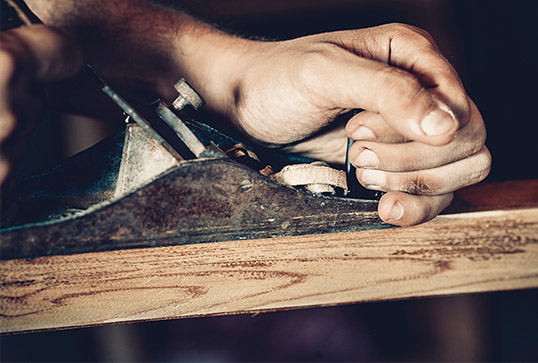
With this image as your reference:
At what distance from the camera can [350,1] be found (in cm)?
322

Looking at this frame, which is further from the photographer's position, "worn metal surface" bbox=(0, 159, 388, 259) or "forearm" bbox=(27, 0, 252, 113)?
"forearm" bbox=(27, 0, 252, 113)

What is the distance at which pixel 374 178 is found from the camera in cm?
117

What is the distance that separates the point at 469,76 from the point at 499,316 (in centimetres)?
166

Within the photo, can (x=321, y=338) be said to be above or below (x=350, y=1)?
below

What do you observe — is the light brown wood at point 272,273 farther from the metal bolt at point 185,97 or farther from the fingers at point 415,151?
the metal bolt at point 185,97

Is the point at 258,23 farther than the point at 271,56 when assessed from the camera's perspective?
Yes

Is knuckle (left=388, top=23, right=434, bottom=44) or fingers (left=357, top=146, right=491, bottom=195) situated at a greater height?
knuckle (left=388, top=23, right=434, bottom=44)

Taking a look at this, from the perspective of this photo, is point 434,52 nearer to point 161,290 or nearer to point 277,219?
point 277,219

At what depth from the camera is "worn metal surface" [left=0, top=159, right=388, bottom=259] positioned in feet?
2.97

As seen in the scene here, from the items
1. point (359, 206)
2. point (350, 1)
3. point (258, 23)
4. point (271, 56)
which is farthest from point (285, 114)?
point (350, 1)

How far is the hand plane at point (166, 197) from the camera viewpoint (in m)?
0.92

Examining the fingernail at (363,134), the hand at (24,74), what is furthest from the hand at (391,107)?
the hand at (24,74)

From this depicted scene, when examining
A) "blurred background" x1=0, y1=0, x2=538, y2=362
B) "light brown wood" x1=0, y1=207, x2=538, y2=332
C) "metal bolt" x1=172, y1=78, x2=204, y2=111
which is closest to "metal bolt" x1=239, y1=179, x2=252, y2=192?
"light brown wood" x1=0, y1=207, x2=538, y2=332

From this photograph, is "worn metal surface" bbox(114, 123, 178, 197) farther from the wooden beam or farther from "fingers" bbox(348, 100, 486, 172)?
"fingers" bbox(348, 100, 486, 172)
